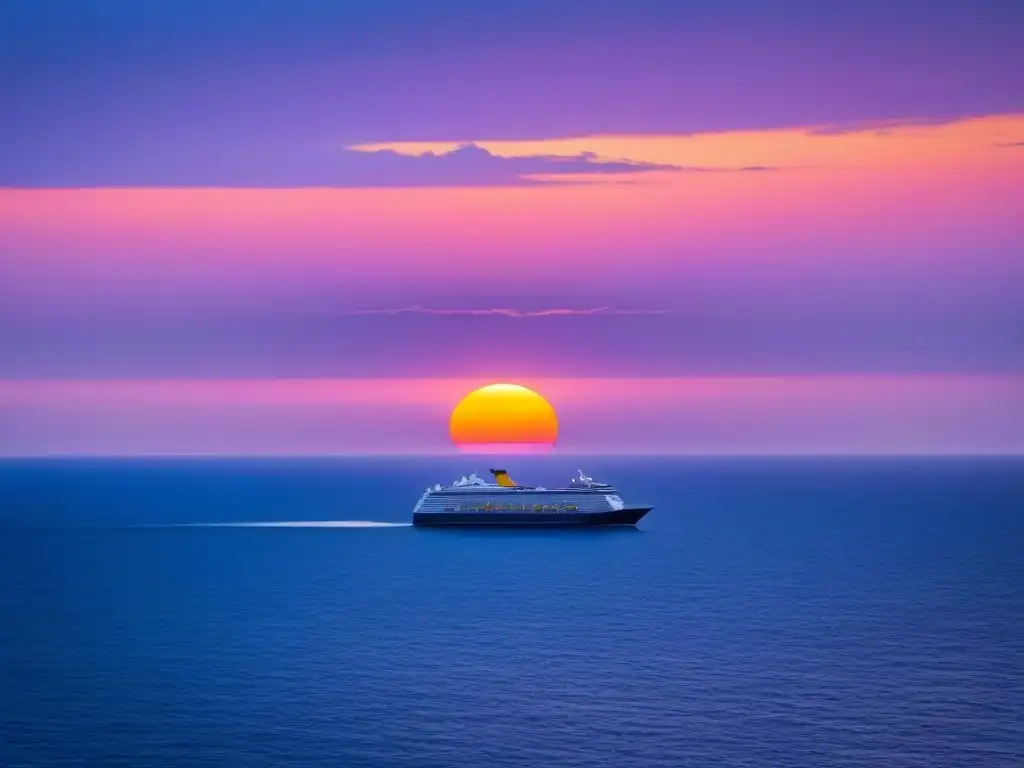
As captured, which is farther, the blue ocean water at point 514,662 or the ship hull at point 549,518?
the ship hull at point 549,518

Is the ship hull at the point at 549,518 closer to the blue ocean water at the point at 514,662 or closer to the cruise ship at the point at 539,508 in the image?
the cruise ship at the point at 539,508

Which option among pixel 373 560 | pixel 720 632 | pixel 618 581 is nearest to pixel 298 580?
pixel 373 560

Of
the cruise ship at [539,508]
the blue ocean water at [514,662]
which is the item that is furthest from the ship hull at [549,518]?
the blue ocean water at [514,662]

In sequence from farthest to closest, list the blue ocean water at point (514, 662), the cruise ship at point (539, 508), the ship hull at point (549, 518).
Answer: the cruise ship at point (539, 508), the ship hull at point (549, 518), the blue ocean water at point (514, 662)

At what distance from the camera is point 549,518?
197 m

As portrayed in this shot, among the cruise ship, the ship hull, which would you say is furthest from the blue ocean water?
the cruise ship

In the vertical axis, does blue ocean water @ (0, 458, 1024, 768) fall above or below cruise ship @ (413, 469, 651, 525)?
below

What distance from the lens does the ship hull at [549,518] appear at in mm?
195500

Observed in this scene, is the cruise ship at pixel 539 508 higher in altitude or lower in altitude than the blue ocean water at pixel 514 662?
higher

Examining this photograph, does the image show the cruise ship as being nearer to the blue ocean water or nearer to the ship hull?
the ship hull

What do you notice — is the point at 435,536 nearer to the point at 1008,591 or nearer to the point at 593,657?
the point at 1008,591

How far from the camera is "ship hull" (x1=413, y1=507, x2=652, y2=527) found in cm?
19550

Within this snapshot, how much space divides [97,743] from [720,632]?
48167mm

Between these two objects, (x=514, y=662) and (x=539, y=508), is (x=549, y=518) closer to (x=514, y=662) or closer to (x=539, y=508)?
(x=539, y=508)
